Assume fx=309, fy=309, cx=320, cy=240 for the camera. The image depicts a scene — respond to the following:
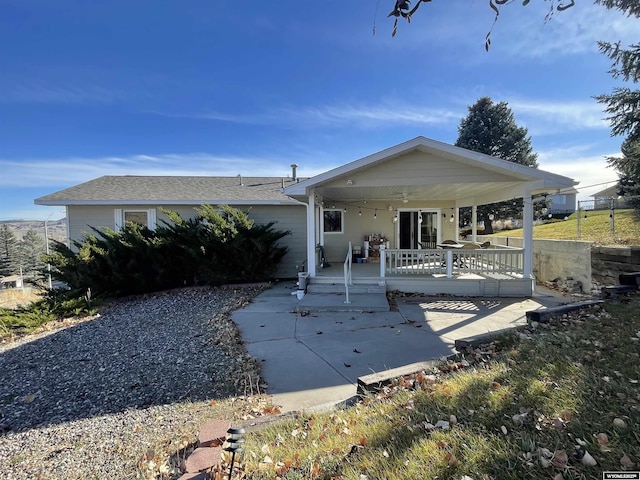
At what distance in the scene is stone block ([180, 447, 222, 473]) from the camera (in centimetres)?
203

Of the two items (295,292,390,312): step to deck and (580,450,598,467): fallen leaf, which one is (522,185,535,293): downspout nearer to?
(295,292,390,312): step to deck

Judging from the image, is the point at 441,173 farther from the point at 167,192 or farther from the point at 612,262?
the point at 167,192

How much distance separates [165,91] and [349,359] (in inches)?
460

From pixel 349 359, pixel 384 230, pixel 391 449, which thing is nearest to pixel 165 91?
pixel 384 230

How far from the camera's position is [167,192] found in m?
11.8

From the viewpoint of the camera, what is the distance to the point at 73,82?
10375 millimetres

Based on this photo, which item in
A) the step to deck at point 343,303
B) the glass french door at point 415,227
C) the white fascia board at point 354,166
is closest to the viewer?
the step to deck at point 343,303

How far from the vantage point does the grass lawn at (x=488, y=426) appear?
166 centimetres

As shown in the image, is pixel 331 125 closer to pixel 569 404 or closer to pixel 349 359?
pixel 349 359

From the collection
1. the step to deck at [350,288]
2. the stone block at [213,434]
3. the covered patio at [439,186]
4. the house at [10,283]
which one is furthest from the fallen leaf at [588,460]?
the house at [10,283]

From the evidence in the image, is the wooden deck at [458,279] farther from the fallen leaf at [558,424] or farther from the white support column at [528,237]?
the fallen leaf at [558,424]

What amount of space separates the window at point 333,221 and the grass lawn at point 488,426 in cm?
947

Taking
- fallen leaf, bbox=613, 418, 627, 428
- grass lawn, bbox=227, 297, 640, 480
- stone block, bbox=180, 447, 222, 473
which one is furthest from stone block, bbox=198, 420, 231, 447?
fallen leaf, bbox=613, 418, 627, 428

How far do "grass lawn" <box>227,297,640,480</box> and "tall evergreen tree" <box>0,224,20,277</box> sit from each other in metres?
51.4
